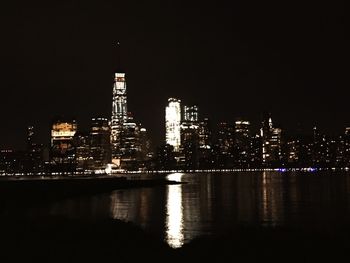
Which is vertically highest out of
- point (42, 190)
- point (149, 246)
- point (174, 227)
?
point (42, 190)

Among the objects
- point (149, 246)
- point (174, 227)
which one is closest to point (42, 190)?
point (174, 227)

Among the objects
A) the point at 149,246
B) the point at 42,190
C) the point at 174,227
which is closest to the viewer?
the point at 149,246

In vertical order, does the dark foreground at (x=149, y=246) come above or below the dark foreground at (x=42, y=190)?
below

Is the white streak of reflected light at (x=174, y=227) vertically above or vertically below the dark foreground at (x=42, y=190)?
below

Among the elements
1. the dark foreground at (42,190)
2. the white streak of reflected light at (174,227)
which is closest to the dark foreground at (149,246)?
the white streak of reflected light at (174,227)

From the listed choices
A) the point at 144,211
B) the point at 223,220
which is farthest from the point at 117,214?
the point at 223,220

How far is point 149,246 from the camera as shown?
917 inches

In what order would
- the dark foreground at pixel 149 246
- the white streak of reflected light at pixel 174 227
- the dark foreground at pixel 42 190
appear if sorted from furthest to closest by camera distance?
1. the dark foreground at pixel 42 190
2. the white streak of reflected light at pixel 174 227
3. the dark foreground at pixel 149 246

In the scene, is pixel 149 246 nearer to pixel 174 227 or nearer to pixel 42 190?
pixel 174 227

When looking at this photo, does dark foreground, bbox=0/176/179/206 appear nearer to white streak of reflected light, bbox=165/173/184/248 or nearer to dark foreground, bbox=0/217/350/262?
white streak of reflected light, bbox=165/173/184/248

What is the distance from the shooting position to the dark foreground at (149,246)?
20125 millimetres

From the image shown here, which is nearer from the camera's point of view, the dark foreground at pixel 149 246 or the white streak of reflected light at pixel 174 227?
the dark foreground at pixel 149 246

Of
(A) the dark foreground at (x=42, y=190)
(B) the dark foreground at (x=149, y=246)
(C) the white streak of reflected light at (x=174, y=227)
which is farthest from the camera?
(A) the dark foreground at (x=42, y=190)

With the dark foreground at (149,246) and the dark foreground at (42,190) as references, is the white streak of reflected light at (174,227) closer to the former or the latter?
the dark foreground at (149,246)
